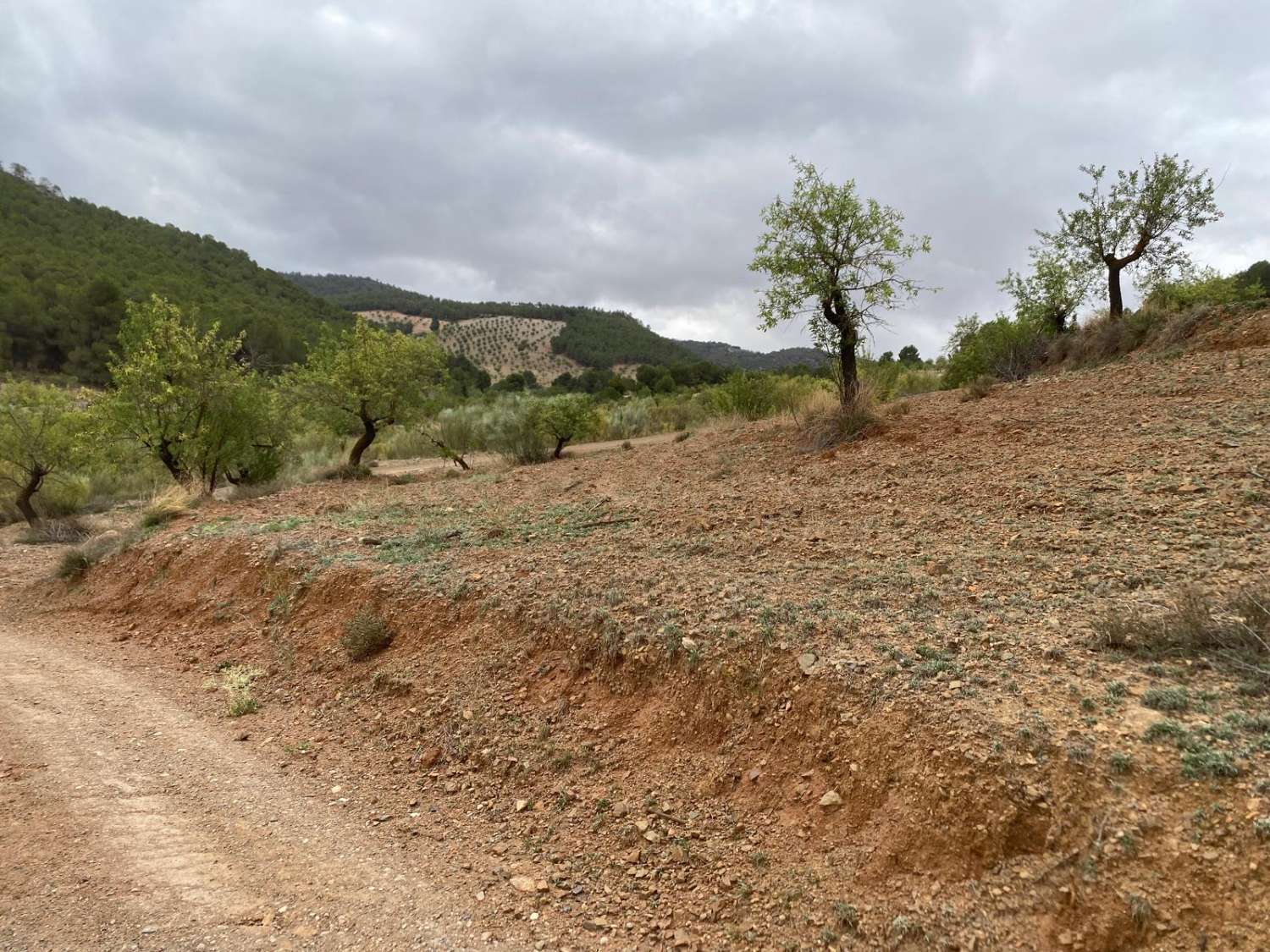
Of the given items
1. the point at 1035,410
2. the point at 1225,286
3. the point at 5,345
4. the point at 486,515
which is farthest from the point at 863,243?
the point at 5,345

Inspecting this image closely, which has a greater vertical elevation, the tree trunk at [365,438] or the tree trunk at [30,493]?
the tree trunk at [365,438]

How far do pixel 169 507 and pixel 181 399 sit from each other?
136 inches

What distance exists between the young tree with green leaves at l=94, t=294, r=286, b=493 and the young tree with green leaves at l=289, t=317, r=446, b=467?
1762 millimetres

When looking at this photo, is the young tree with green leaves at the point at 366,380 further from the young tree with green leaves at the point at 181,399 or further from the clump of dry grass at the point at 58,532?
the clump of dry grass at the point at 58,532

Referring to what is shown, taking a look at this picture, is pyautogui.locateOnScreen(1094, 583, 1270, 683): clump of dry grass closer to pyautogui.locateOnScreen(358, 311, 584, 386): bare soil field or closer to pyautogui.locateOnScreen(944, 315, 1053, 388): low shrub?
pyautogui.locateOnScreen(944, 315, 1053, 388): low shrub

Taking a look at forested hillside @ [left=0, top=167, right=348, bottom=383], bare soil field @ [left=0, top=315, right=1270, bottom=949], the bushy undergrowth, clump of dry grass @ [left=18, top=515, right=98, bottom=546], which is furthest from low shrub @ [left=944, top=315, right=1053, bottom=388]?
forested hillside @ [left=0, top=167, right=348, bottom=383]

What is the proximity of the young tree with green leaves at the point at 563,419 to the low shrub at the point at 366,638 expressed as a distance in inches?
509

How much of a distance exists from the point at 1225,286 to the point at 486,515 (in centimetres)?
1680

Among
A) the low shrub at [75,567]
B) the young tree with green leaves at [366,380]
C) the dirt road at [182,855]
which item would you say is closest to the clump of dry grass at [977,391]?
the dirt road at [182,855]

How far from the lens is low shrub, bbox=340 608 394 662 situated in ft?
17.6

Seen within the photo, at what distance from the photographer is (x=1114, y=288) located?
619 inches

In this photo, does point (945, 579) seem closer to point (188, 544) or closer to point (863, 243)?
point (863, 243)

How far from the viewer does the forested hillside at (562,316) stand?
87312 millimetres

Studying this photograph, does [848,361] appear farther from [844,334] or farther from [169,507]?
[169,507]
